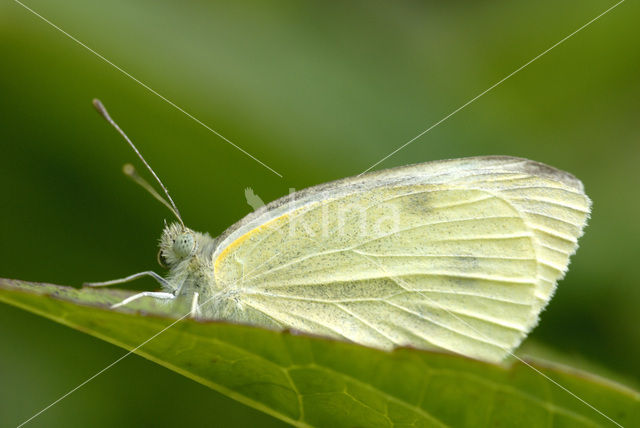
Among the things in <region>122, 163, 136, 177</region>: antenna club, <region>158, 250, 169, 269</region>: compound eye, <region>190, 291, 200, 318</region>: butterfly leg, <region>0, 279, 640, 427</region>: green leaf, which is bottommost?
<region>0, 279, 640, 427</region>: green leaf

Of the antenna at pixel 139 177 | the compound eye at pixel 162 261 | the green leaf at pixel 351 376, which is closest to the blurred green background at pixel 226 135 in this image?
the antenna at pixel 139 177

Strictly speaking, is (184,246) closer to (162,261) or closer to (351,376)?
(162,261)

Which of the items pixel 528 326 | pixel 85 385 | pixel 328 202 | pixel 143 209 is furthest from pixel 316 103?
pixel 85 385

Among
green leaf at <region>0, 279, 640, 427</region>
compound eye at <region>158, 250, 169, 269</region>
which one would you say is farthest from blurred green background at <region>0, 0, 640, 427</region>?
green leaf at <region>0, 279, 640, 427</region>

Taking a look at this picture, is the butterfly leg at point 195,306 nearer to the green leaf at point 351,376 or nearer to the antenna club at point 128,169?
the antenna club at point 128,169

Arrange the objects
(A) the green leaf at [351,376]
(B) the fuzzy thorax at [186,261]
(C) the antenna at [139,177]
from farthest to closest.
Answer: (B) the fuzzy thorax at [186,261] < (C) the antenna at [139,177] < (A) the green leaf at [351,376]

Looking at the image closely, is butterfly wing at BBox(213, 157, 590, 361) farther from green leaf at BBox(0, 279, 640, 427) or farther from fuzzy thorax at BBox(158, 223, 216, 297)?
green leaf at BBox(0, 279, 640, 427)

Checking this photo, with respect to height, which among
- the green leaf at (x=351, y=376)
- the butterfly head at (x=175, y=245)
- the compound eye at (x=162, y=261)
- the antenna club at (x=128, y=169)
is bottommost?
the green leaf at (x=351, y=376)
